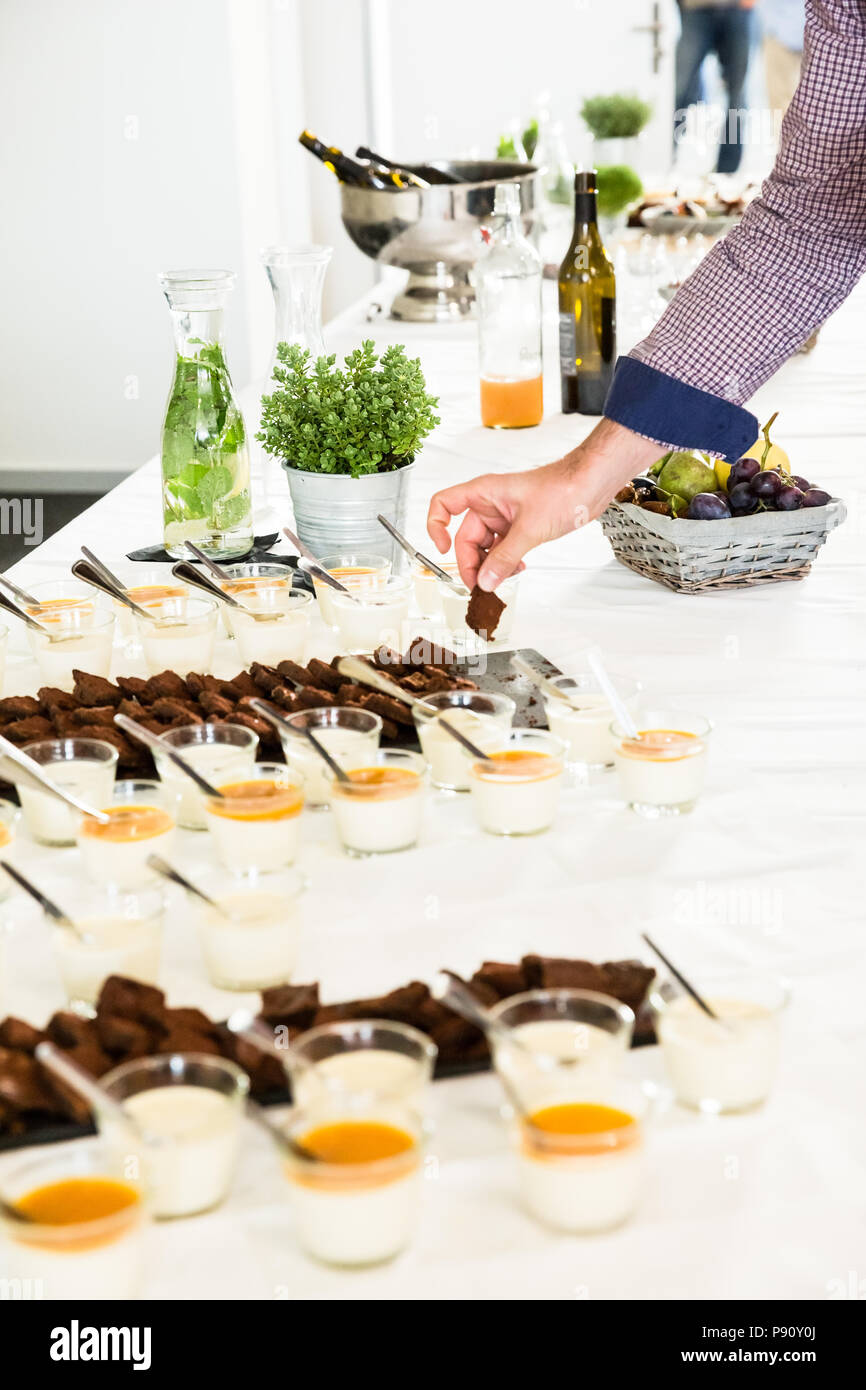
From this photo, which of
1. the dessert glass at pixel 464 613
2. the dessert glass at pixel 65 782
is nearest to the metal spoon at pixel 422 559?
the dessert glass at pixel 464 613

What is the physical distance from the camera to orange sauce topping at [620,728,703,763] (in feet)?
4.79

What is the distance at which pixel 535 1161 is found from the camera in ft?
2.91

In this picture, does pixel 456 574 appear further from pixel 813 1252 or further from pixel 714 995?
pixel 813 1252

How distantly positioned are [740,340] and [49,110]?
4308 mm

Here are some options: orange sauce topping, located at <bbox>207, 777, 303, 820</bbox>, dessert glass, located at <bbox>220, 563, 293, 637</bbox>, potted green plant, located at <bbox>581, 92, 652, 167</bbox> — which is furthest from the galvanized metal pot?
potted green plant, located at <bbox>581, 92, 652, 167</bbox>

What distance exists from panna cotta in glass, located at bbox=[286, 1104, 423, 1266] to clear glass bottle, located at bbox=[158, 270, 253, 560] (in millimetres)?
1422

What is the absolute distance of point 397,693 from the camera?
1.60 meters

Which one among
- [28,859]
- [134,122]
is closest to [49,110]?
[134,122]

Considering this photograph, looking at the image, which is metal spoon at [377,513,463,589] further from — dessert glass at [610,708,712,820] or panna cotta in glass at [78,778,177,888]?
panna cotta in glass at [78,778,177,888]

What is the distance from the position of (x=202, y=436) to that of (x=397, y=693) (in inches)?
30.0

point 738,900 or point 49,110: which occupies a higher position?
point 49,110

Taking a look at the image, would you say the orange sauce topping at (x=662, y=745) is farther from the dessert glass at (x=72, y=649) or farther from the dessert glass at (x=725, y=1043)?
the dessert glass at (x=72, y=649)

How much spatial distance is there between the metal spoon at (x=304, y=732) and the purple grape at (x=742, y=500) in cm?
81

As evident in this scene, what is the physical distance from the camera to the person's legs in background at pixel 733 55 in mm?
8070
